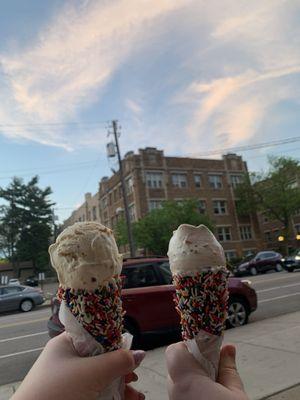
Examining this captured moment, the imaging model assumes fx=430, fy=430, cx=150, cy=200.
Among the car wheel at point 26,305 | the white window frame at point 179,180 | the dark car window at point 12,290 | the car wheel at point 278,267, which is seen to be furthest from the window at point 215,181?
the car wheel at point 26,305

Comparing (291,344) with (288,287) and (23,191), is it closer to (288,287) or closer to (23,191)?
(288,287)

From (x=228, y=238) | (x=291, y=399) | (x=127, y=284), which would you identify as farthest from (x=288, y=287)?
(x=228, y=238)

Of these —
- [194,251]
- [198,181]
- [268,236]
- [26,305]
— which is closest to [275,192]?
[198,181]

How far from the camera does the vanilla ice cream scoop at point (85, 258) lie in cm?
157

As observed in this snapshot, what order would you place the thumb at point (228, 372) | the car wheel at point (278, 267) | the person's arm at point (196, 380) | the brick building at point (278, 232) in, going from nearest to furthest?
the person's arm at point (196, 380) < the thumb at point (228, 372) < the car wheel at point (278, 267) < the brick building at point (278, 232)

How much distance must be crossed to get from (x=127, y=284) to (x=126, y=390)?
705 centimetres

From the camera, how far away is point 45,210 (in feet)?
218

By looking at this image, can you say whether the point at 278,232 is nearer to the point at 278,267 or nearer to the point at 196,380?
the point at 278,267

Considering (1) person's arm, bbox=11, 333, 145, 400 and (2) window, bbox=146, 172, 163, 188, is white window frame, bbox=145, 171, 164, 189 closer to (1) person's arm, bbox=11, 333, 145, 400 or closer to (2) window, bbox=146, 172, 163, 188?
(2) window, bbox=146, 172, 163, 188

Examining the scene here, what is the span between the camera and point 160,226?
37219 millimetres

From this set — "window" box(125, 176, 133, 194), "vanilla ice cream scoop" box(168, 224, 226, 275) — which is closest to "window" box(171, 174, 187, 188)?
"window" box(125, 176, 133, 194)

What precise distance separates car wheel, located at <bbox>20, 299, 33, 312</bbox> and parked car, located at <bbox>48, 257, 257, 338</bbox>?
40.5 feet

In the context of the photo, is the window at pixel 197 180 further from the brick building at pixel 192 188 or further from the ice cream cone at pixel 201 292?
the ice cream cone at pixel 201 292

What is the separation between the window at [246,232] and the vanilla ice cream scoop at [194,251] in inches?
2001
